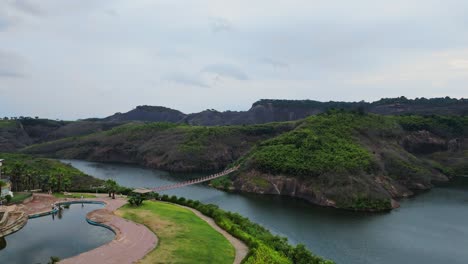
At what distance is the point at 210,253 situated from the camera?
42625mm

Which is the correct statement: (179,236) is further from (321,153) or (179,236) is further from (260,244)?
(321,153)

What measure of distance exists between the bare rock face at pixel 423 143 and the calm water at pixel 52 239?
118973mm

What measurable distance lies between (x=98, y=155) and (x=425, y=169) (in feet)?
450

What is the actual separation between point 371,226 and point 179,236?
39.2 metres

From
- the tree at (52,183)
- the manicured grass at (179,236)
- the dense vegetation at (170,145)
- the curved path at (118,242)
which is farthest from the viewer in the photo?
the dense vegetation at (170,145)

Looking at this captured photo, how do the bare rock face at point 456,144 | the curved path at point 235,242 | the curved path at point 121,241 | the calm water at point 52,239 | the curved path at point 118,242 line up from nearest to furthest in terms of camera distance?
the curved path at point 118,242 < the curved path at point 121,241 < the curved path at point 235,242 < the calm water at point 52,239 < the bare rock face at point 456,144

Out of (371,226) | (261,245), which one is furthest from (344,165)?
(261,245)

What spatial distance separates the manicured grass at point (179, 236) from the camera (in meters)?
41.4

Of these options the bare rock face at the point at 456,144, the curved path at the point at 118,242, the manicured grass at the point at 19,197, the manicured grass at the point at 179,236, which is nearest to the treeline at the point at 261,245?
the manicured grass at the point at 179,236

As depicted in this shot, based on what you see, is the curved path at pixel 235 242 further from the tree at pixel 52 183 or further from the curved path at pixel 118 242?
the tree at pixel 52 183

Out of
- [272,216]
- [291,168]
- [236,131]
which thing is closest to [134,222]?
[272,216]

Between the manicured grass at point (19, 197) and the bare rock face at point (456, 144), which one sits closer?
the manicured grass at point (19, 197)

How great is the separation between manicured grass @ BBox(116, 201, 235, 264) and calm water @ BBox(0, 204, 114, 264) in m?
6.10

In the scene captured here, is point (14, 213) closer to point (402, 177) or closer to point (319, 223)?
point (319, 223)
